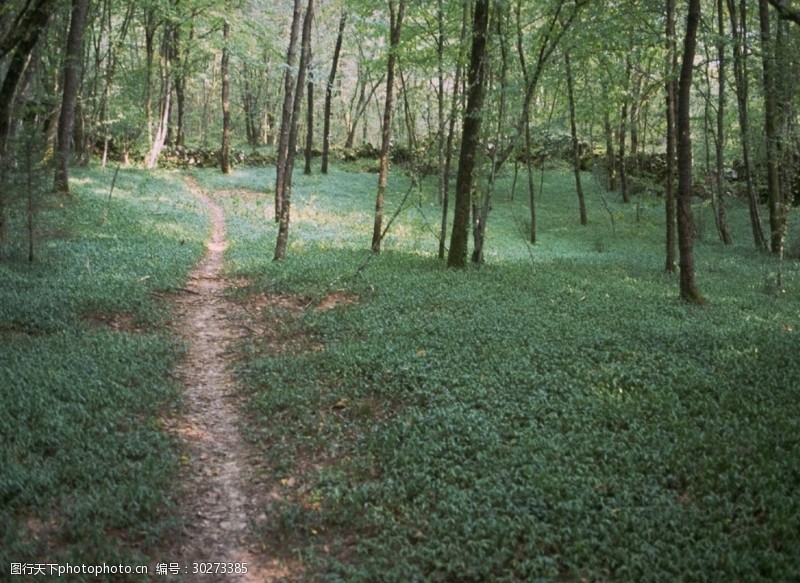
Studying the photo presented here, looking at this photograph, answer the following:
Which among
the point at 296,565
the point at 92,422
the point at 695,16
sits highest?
the point at 695,16

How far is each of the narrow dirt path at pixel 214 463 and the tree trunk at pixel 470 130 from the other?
623cm

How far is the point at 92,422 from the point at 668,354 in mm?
8012

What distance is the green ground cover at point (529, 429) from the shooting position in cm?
502

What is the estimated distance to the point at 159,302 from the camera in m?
12.1

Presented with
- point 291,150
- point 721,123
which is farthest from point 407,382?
point 721,123

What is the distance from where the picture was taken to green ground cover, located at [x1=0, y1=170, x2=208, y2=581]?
5.28 meters

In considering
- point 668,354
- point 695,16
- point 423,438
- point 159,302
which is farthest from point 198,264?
point 695,16

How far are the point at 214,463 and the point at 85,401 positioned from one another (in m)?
2.08

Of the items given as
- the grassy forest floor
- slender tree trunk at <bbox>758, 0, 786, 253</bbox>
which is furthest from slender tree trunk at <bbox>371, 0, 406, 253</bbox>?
slender tree trunk at <bbox>758, 0, 786, 253</bbox>

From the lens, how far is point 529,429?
273 inches

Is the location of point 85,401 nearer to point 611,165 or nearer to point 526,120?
point 526,120

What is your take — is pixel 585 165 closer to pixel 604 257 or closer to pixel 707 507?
pixel 604 257

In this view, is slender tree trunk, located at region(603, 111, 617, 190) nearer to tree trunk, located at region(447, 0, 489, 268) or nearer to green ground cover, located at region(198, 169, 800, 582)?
tree trunk, located at region(447, 0, 489, 268)

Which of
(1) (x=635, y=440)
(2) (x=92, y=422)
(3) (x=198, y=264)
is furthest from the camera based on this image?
(3) (x=198, y=264)
